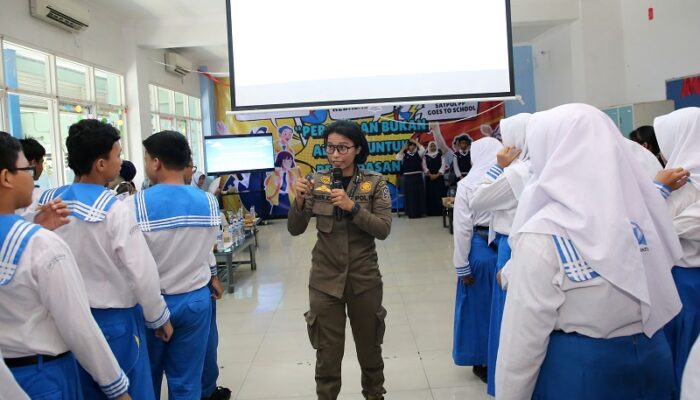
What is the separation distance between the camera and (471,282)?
Result: 3.10m

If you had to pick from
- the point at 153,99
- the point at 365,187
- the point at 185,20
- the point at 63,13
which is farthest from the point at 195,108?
the point at 365,187

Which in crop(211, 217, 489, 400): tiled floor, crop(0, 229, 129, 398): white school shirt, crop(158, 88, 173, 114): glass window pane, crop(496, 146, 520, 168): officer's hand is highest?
crop(158, 88, 173, 114): glass window pane

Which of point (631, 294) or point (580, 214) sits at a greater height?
point (580, 214)

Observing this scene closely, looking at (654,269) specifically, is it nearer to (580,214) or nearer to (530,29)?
(580,214)

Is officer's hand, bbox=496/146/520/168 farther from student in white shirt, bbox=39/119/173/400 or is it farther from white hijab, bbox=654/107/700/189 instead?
student in white shirt, bbox=39/119/173/400

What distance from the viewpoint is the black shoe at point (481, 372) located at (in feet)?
10.3

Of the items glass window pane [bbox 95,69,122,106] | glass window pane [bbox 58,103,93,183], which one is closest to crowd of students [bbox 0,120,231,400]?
glass window pane [bbox 58,103,93,183]

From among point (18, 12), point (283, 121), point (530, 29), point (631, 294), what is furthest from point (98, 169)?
point (283, 121)

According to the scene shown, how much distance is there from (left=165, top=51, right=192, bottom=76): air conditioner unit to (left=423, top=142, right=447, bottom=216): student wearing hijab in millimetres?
5273

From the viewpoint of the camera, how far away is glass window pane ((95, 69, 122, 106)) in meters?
8.43

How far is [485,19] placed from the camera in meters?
3.09

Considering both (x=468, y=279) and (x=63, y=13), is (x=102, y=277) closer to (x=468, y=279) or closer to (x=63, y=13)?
(x=468, y=279)

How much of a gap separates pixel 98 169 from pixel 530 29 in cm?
970

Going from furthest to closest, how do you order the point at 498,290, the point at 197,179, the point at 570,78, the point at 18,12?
1. the point at 570,78
2. the point at 197,179
3. the point at 18,12
4. the point at 498,290
